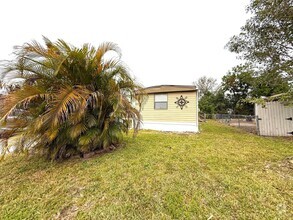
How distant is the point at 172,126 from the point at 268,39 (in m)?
6.36

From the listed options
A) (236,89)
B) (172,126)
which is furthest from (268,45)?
(236,89)

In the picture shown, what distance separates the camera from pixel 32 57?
3094 millimetres

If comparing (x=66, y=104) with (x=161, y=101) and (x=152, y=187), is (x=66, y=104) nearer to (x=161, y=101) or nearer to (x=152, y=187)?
(x=152, y=187)

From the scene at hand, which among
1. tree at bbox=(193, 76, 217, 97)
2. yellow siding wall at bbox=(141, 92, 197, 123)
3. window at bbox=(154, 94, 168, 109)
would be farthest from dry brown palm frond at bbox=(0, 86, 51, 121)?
tree at bbox=(193, 76, 217, 97)

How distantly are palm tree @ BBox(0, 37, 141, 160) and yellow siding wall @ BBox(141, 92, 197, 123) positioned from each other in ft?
12.3

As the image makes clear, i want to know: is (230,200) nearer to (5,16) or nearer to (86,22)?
(86,22)

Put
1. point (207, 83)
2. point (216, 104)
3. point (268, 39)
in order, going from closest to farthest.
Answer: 1. point (268, 39)
2. point (216, 104)
3. point (207, 83)

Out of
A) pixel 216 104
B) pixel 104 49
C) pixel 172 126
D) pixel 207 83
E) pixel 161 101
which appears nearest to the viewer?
pixel 104 49

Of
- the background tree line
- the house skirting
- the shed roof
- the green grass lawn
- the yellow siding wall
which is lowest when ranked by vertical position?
the green grass lawn

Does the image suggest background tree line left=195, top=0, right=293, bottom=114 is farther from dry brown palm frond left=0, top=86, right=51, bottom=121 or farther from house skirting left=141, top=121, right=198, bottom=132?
dry brown palm frond left=0, top=86, right=51, bottom=121

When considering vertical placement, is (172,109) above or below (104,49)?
below

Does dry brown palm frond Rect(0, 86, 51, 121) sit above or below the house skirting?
→ above

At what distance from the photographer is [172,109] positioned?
8.12 metres

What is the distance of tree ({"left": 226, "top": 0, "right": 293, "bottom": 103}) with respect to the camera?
5.66 metres
